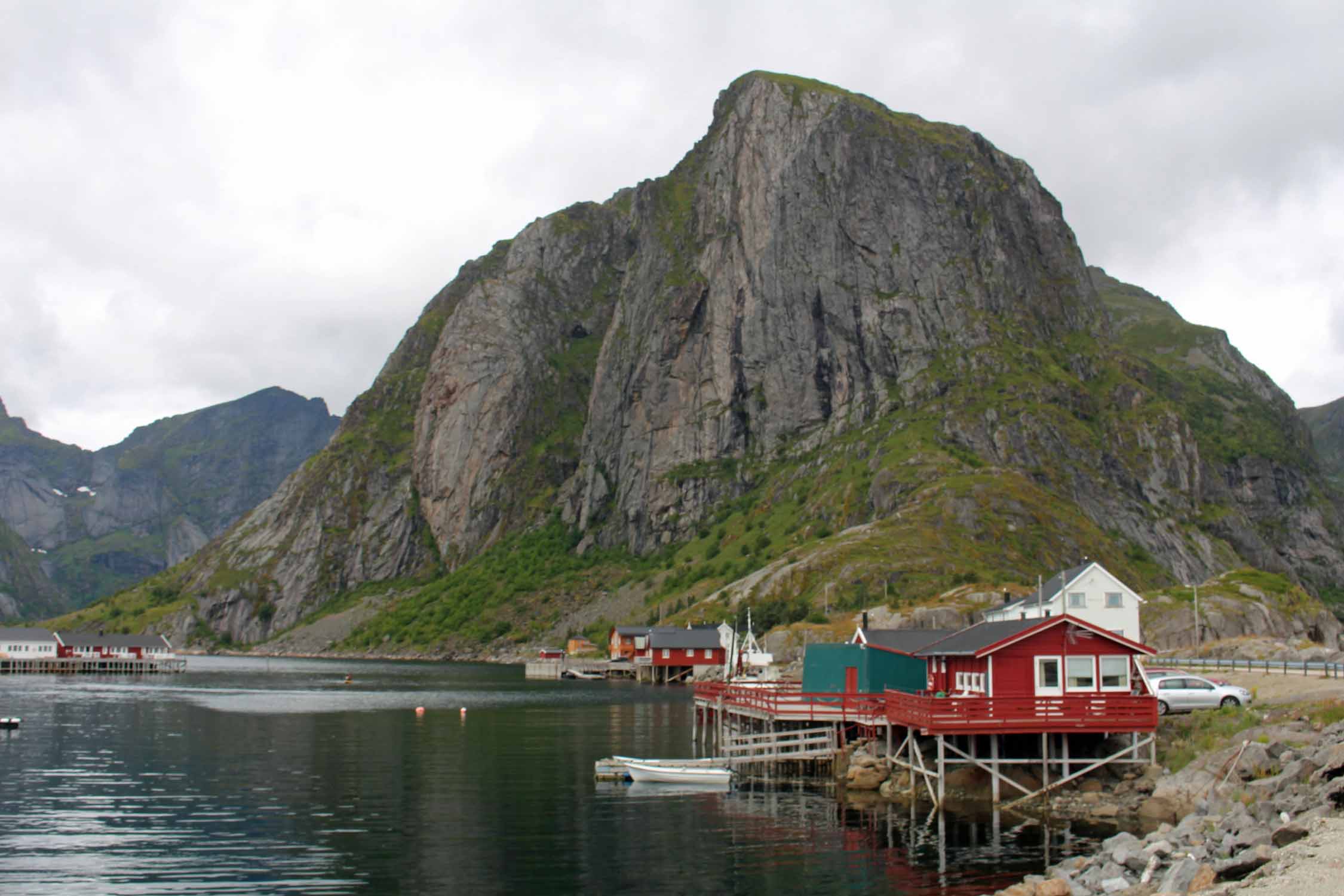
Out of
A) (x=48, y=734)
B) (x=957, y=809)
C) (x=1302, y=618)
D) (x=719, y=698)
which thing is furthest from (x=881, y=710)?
(x=1302, y=618)

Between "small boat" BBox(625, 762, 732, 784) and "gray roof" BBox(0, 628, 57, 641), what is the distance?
165119 mm

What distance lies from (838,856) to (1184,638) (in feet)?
279

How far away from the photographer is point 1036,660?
53.7 m

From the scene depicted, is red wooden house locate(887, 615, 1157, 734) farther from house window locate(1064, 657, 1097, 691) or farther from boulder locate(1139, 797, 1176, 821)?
boulder locate(1139, 797, 1176, 821)

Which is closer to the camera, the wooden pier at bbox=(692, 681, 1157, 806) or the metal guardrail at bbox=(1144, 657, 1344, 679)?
the wooden pier at bbox=(692, 681, 1157, 806)

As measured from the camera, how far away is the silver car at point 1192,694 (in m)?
58.9

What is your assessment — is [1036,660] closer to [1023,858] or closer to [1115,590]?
[1023,858]

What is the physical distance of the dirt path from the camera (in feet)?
81.1

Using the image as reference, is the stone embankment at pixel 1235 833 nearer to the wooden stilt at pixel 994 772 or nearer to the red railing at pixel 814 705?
the wooden stilt at pixel 994 772

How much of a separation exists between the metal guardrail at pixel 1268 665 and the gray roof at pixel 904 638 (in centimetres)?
1819

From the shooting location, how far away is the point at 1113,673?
5372 cm

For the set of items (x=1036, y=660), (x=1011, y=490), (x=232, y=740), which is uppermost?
(x=1011, y=490)

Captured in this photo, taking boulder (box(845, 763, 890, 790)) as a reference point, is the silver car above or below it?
above

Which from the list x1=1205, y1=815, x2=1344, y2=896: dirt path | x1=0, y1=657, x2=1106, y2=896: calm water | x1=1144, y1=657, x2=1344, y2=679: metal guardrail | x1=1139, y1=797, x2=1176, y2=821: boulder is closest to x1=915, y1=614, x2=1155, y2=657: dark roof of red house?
x1=1139, y1=797, x2=1176, y2=821: boulder
